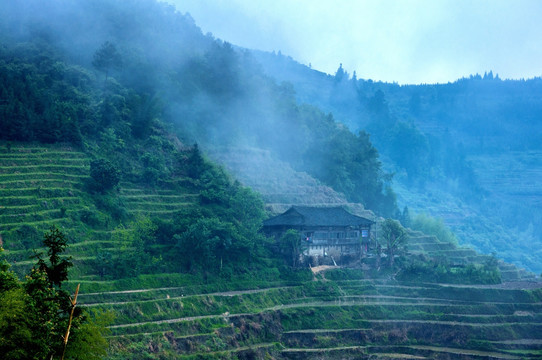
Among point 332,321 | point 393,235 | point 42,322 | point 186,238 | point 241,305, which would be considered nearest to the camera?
point 42,322

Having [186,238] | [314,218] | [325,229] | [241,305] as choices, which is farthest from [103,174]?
[325,229]

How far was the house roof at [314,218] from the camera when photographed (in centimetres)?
4588

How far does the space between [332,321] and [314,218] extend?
1064 centimetres

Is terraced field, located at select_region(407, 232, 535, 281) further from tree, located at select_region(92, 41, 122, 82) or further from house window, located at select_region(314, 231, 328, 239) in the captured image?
tree, located at select_region(92, 41, 122, 82)

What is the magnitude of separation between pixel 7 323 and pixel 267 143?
166 ft

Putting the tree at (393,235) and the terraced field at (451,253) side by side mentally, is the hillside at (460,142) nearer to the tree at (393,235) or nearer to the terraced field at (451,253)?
the terraced field at (451,253)

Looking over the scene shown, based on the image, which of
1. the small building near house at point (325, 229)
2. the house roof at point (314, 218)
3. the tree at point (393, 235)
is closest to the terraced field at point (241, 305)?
the small building near house at point (325, 229)

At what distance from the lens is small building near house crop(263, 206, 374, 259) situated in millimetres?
45906

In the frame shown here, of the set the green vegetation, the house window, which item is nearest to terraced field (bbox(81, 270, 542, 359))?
the house window

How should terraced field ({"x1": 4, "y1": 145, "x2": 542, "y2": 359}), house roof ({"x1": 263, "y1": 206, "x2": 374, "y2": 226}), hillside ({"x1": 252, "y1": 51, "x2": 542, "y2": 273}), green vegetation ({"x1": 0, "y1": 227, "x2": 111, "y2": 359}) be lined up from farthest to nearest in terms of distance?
hillside ({"x1": 252, "y1": 51, "x2": 542, "y2": 273})
house roof ({"x1": 263, "y1": 206, "x2": 374, "y2": 226})
terraced field ({"x1": 4, "y1": 145, "x2": 542, "y2": 359})
green vegetation ({"x1": 0, "y1": 227, "x2": 111, "y2": 359})

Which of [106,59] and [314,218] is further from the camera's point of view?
[106,59]

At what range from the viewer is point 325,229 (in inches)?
1848

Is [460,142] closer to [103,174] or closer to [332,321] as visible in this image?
[332,321]

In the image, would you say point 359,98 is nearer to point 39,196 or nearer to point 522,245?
point 522,245
